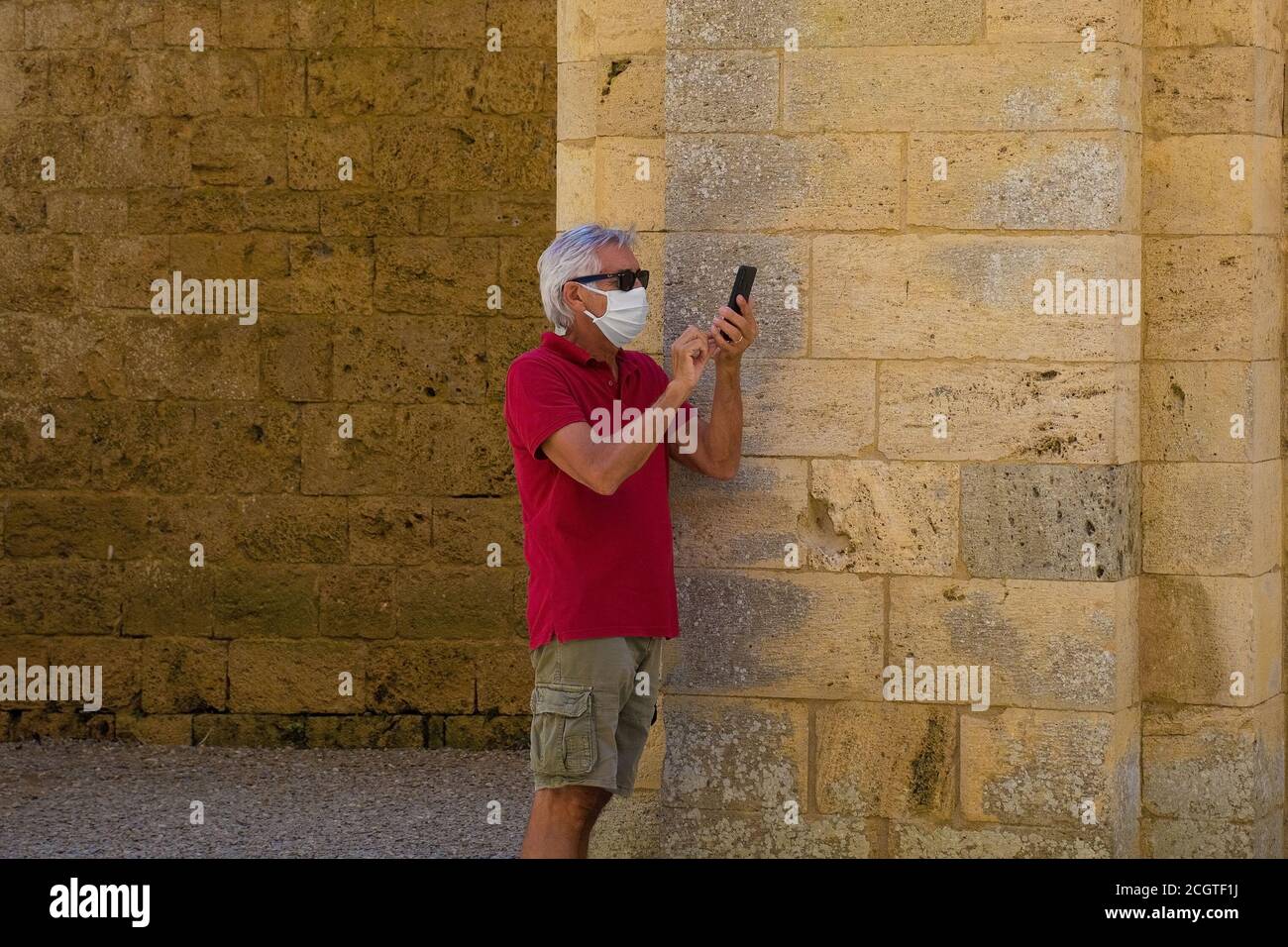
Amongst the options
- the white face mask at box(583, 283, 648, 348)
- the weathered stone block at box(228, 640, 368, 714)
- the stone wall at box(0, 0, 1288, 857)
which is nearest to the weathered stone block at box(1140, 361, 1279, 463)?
the stone wall at box(0, 0, 1288, 857)

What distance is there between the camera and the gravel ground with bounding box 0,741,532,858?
564 centimetres

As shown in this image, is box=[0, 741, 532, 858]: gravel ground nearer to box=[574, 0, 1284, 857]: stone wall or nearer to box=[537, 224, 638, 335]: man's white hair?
box=[574, 0, 1284, 857]: stone wall

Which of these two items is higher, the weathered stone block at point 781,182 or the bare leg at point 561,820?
the weathered stone block at point 781,182

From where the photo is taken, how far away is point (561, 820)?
3.74 meters

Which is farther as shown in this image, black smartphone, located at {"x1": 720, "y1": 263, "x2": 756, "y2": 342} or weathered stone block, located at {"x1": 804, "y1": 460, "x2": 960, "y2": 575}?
weathered stone block, located at {"x1": 804, "y1": 460, "x2": 960, "y2": 575}

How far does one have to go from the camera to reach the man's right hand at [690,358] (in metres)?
3.65

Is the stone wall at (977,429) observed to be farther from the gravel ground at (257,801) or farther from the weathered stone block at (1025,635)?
the gravel ground at (257,801)

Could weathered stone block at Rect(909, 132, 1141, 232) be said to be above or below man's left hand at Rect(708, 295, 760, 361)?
above

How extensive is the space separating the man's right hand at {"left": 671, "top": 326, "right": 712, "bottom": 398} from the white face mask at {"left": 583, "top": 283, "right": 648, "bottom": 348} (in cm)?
11

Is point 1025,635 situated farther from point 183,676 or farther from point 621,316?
point 183,676

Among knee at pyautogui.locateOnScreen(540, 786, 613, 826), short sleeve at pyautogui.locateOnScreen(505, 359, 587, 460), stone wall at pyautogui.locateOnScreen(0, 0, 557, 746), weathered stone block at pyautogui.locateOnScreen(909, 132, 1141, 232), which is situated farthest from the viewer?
stone wall at pyautogui.locateOnScreen(0, 0, 557, 746)

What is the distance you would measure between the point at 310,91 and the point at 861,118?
347 cm

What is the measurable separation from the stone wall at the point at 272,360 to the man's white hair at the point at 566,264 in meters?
3.15

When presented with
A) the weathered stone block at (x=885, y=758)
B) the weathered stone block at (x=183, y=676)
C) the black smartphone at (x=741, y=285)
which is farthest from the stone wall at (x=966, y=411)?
the weathered stone block at (x=183, y=676)
